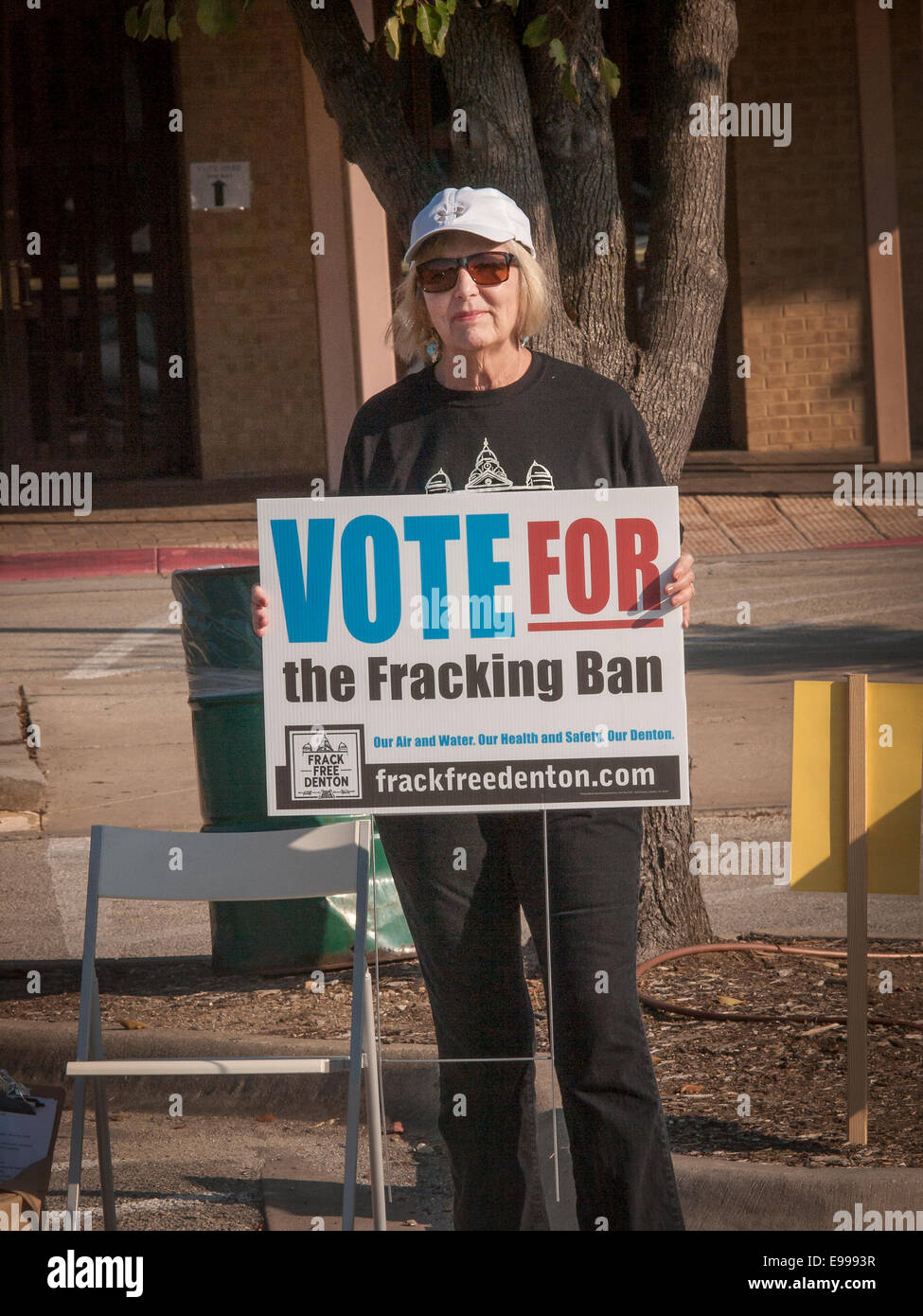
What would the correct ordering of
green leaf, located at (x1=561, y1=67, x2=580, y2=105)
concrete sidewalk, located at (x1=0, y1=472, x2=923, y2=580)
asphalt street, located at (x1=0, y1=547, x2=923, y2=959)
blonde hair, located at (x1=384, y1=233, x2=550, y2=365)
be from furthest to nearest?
concrete sidewalk, located at (x1=0, y1=472, x2=923, y2=580)
asphalt street, located at (x1=0, y1=547, x2=923, y2=959)
green leaf, located at (x1=561, y1=67, x2=580, y2=105)
blonde hair, located at (x1=384, y1=233, x2=550, y2=365)

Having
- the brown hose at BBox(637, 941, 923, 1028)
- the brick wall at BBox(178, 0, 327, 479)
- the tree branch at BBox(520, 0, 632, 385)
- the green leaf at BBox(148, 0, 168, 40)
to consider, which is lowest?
the brown hose at BBox(637, 941, 923, 1028)

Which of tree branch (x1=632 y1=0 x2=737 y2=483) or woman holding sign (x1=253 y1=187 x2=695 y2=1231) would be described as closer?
woman holding sign (x1=253 y1=187 x2=695 y2=1231)

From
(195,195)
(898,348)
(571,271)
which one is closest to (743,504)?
(898,348)

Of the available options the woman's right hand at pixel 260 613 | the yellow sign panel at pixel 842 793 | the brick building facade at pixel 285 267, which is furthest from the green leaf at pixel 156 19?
the brick building facade at pixel 285 267

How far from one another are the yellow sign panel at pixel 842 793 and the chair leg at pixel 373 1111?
1076 mm

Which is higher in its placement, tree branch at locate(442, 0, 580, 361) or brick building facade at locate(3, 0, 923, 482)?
brick building facade at locate(3, 0, 923, 482)

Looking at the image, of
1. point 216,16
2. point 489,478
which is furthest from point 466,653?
point 216,16

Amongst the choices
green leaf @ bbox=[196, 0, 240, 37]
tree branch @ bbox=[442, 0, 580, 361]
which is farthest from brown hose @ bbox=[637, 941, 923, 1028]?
green leaf @ bbox=[196, 0, 240, 37]

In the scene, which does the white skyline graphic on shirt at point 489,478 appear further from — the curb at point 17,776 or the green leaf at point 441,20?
the curb at point 17,776

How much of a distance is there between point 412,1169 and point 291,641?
61.2 inches

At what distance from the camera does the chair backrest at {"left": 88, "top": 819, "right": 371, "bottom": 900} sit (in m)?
3.55

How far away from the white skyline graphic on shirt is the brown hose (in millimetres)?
1847

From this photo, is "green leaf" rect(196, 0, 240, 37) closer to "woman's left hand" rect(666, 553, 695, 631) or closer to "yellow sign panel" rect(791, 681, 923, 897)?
"woman's left hand" rect(666, 553, 695, 631)

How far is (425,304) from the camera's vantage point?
11.0ft
